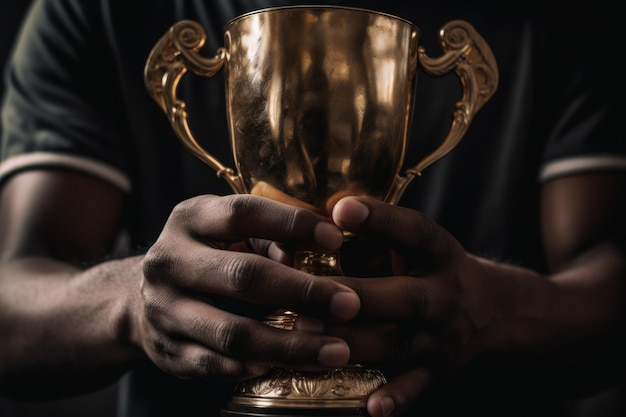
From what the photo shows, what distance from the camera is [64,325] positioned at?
0.96 m

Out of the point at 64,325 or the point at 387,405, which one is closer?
the point at 387,405

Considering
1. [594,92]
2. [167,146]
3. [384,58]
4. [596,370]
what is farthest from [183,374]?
[594,92]

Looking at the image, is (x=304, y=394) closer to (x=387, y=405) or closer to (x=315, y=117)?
(x=387, y=405)

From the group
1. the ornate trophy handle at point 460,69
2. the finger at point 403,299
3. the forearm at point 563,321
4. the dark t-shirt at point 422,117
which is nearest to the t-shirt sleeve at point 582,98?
the dark t-shirt at point 422,117

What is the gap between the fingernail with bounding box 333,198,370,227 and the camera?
620mm

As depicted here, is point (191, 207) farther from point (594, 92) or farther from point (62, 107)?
point (594, 92)

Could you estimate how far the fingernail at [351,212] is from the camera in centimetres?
62

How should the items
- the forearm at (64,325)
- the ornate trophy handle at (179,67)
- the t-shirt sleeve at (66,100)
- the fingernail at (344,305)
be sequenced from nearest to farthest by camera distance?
the fingernail at (344,305) → the ornate trophy handle at (179,67) → the forearm at (64,325) → the t-shirt sleeve at (66,100)

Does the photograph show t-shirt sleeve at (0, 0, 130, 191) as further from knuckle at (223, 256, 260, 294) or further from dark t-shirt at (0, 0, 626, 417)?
knuckle at (223, 256, 260, 294)

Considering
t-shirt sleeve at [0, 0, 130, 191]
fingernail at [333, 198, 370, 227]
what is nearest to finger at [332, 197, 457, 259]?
fingernail at [333, 198, 370, 227]

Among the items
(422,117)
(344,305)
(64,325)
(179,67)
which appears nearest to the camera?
(344,305)

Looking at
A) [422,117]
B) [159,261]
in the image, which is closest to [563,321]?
[422,117]

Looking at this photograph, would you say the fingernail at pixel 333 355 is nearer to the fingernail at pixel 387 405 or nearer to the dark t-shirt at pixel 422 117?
the fingernail at pixel 387 405

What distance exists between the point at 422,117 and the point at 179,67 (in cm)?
57
